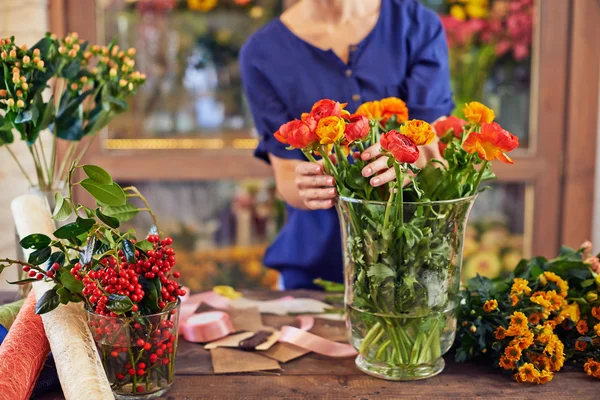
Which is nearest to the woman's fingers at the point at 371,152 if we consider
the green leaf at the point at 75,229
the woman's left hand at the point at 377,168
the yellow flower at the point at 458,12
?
the woman's left hand at the point at 377,168

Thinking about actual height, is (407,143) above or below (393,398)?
above

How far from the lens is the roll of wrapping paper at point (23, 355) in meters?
0.76

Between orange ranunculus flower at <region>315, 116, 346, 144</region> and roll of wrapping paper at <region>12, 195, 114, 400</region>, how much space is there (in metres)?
0.38

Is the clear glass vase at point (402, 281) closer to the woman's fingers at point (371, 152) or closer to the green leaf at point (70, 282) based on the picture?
the woman's fingers at point (371, 152)

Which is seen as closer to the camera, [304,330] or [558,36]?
[304,330]

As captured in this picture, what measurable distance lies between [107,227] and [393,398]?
0.44 meters

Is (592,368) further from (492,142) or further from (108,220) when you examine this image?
(108,220)

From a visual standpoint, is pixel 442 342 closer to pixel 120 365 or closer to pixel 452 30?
pixel 120 365

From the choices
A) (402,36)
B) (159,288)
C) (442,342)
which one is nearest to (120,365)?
(159,288)

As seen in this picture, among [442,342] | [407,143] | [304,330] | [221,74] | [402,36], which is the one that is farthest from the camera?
[221,74]

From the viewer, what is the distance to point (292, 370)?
3.20 ft

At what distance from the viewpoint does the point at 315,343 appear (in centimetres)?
105

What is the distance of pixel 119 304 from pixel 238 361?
0.26 m

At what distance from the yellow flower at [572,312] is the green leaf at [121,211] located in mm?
642
